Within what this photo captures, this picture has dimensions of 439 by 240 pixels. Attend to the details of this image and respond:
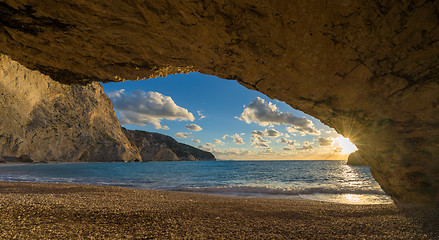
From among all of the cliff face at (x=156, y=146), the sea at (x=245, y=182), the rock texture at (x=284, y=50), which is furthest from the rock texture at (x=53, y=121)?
the cliff face at (x=156, y=146)

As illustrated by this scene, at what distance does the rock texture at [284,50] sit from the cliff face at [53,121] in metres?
39.0

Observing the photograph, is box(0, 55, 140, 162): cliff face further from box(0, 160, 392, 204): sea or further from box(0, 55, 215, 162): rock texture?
box(0, 160, 392, 204): sea

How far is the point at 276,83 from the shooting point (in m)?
4.86

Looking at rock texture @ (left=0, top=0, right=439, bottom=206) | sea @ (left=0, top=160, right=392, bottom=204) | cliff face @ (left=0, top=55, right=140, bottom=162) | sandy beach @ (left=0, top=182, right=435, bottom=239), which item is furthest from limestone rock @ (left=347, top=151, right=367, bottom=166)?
cliff face @ (left=0, top=55, right=140, bottom=162)

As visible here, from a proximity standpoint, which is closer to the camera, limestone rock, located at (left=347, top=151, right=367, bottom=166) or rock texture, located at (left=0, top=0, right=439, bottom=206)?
rock texture, located at (left=0, top=0, right=439, bottom=206)

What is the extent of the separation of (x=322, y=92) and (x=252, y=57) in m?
2.03

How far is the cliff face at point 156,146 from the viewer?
11830 centimetres

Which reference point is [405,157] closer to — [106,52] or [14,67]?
[106,52]

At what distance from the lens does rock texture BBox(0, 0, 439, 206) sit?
10.1 feet

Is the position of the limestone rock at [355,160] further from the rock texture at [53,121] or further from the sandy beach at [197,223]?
the rock texture at [53,121]

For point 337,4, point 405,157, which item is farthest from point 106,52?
point 405,157

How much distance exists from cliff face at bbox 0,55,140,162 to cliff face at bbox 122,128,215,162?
4083 cm

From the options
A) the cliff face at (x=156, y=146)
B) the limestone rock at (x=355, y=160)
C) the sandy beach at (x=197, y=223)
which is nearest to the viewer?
the sandy beach at (x=197, y=223)

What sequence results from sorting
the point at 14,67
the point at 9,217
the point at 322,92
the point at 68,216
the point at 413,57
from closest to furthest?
the point at 413,57 < the point at 9,217 < the point at 68,216 < the point at 322,92 < the point at 14,67
